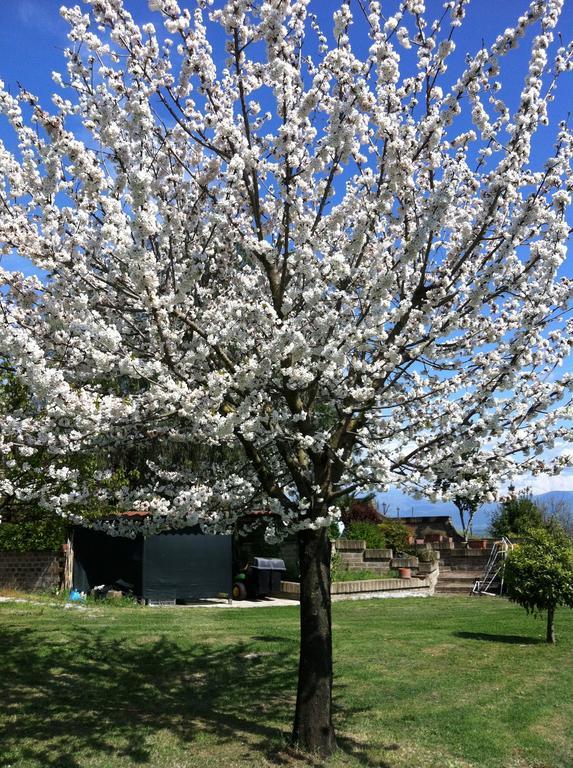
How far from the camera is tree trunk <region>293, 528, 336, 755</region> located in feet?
22.7

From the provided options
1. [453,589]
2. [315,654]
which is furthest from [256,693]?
[453,589]

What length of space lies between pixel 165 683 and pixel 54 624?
4080 millimetres

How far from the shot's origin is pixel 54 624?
12.6m

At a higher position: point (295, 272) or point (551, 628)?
point (295, 272)

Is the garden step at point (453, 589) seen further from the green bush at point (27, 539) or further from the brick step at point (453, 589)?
the green bush at point (27, 539)

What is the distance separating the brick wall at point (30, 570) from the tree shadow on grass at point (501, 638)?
419 inches

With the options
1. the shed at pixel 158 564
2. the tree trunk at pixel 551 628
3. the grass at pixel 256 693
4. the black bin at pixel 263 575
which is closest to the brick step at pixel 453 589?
the black bin at pixel 263 575

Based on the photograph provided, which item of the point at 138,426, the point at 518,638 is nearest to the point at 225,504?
the point at 138,426

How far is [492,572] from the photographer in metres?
22.6

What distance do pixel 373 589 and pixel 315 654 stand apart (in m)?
13.9

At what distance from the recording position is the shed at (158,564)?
1816 centimetres

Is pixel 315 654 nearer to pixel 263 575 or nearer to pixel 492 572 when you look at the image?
pixel 263 575

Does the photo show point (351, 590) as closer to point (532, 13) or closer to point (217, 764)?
point (217, 764)

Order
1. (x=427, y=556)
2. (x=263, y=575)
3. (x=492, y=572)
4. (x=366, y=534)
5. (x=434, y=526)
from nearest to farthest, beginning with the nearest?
(x=263, y=575) < (x=492, y=572) < (x=427, y=556) < (x=366, y=534) < (x=434, y=526)
